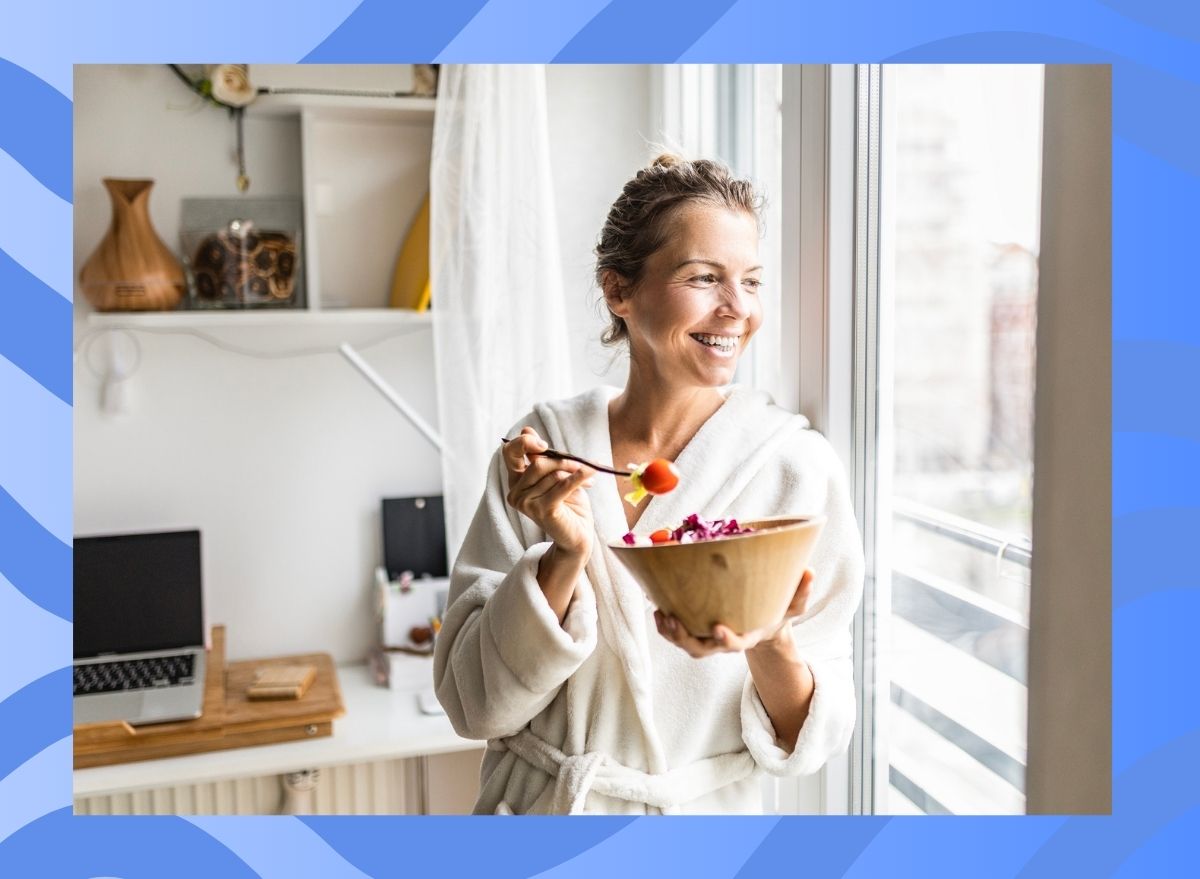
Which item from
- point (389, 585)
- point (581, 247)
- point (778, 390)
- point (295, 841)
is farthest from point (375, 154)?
point (295, 841)

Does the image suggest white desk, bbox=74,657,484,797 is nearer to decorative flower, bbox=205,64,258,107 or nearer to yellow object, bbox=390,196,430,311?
yellow object, bbox=390,196,430,311

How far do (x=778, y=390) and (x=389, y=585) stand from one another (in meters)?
0.91

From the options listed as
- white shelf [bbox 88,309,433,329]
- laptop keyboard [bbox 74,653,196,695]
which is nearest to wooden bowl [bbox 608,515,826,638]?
white shelf [bbox 88,309,433,329]

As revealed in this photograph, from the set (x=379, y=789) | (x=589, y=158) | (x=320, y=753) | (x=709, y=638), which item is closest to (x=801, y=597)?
(x=709, y=638)

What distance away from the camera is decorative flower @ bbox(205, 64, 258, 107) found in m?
1.57

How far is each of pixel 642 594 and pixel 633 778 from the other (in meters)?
0.15

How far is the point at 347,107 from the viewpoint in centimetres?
162

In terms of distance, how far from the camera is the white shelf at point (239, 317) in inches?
62.1

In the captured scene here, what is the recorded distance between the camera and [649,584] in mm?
599

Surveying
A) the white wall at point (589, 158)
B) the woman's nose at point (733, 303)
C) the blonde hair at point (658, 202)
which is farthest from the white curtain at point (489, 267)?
the woman's nose at point (733, 303)

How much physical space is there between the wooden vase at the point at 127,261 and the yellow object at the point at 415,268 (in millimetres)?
370

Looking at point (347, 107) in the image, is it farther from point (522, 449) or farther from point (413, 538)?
point (522, 449)

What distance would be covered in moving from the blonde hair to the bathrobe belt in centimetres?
39

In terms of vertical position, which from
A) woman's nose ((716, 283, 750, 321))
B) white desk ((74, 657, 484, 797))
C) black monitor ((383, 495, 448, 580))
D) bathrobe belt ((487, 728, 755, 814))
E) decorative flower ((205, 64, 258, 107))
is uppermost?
decorative flower ((205, 64, 258, 107))
